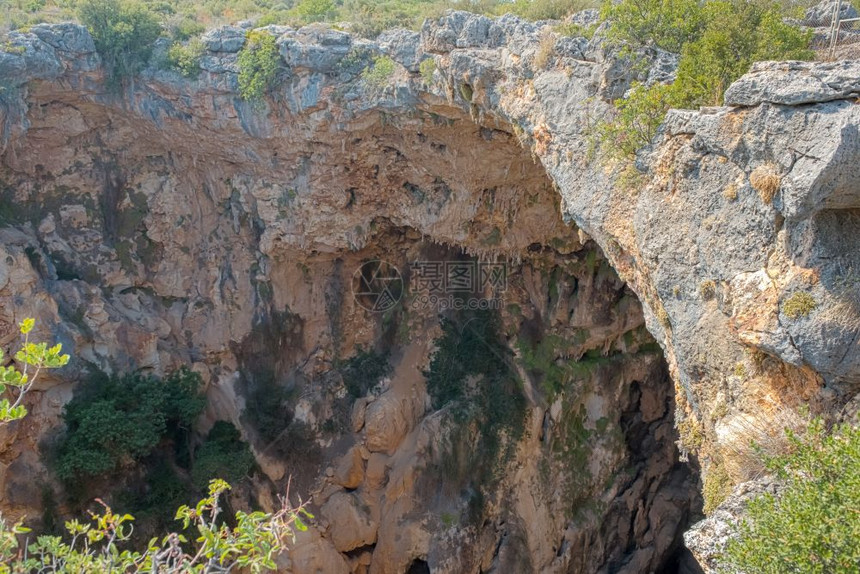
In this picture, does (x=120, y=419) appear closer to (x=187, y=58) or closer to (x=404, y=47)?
(x=187, y=58)

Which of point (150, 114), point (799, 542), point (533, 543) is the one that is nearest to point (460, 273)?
point (533, 543)

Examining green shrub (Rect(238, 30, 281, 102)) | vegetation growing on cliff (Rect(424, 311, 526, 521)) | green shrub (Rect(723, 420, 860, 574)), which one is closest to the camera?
green shrub (Rect(723, 420, 860, 574))

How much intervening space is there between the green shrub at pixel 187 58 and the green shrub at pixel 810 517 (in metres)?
14.0

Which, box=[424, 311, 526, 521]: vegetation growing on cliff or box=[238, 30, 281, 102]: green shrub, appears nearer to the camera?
box=[238, 30, 281, 102]: green shrub

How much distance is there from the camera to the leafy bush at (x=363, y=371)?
17953 mm

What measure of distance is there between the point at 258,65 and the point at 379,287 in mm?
6605

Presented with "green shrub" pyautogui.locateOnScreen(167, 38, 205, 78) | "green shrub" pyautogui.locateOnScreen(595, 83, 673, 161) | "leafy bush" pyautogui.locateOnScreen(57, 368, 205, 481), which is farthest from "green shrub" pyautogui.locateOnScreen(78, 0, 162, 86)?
"green shrub" pyautogui.locateOnScreen(595, 83, 673, 161)

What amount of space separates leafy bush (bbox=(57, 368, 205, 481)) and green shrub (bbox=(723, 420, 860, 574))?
41.1ft

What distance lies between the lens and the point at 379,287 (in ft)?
61.6

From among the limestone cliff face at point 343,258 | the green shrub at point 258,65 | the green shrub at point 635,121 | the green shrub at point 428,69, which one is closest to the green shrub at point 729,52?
the green shrub at point 635,121

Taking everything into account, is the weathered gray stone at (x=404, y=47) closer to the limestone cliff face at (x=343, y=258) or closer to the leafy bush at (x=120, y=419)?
A: the limestone cliff face at (x=343, y=258)

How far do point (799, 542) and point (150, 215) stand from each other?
52.3 ft

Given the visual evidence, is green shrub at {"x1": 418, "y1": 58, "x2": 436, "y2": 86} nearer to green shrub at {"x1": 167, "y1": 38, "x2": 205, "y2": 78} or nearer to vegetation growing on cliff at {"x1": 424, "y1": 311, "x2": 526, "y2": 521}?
green shrub at {"x1": 167, "y1": 38, "x2": 205, "y2": 78}

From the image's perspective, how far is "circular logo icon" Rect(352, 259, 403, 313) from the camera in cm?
1872
